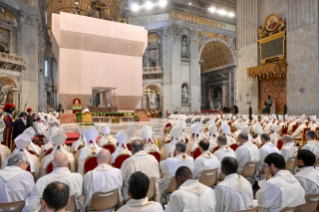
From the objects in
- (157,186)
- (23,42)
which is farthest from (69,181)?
(23,42)

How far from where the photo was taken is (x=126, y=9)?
96.3 ft

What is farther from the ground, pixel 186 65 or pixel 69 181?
pixel 186 65

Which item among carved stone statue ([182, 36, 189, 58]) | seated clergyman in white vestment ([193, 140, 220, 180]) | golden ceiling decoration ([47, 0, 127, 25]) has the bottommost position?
seated clergyman in white vestment ([193, 140, 220, 180])

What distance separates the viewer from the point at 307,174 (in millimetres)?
2994

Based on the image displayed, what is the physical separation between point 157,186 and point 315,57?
15.1 metres

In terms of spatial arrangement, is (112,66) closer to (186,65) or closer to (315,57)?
(186,65)

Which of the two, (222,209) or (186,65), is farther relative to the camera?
(186,65)

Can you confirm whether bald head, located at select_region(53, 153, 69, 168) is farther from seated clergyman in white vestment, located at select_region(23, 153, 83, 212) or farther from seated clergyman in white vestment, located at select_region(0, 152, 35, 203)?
seated clergyman in white vestment, located at select_region(0, 152, 35, 203)

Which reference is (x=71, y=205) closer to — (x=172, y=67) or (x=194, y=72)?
(x=172, y=67)

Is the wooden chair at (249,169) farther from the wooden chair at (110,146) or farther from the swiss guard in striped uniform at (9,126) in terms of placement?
the swiss guard in striped uniform at (9,126)

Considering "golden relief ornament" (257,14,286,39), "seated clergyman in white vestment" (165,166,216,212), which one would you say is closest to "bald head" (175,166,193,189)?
"seated clergyman in white vestment" (165,166,216,212)

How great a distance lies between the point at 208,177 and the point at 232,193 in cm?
133

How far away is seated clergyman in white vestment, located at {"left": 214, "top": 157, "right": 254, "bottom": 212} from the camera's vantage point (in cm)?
244

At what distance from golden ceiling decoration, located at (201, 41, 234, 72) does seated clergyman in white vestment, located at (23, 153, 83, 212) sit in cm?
3230
